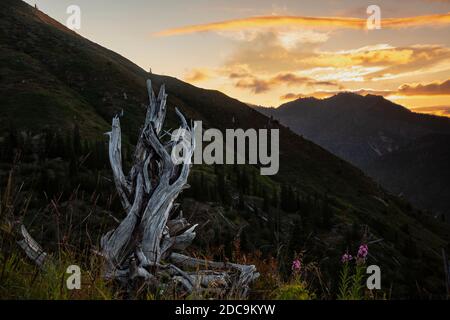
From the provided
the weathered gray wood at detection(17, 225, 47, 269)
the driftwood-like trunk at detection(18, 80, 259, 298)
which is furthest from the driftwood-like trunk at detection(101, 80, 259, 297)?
the weathered gray wood at detection(17, 225, 47, 269)

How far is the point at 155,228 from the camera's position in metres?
6.34

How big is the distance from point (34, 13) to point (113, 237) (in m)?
115

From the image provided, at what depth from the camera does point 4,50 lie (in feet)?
249

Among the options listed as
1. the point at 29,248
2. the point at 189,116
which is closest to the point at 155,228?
the point at 29,248

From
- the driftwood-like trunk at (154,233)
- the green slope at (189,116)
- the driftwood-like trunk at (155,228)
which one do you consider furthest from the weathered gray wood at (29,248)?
the green slope at (189,116)

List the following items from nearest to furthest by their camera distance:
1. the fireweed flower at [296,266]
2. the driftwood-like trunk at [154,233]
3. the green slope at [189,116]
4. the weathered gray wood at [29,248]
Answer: the fireweed flower at [296,266] < the driftwood-like trunk at [154,233] < the weathered gray wood at [29,248] < the green slope at [189,116]

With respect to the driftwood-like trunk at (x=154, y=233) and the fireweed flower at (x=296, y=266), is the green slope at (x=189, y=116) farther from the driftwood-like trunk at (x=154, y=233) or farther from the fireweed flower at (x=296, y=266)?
the fireweed flower at (x=296, y=266)

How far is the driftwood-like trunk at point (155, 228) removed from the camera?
216 inches

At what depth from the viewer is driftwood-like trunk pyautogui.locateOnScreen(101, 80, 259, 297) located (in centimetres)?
549

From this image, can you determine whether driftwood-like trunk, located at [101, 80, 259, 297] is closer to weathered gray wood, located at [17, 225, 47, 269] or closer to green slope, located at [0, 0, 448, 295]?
weathered gray wood, located at [17, 225, 47, 269]

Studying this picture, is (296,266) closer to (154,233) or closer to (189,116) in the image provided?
(154,233)

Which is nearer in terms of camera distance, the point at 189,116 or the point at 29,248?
the point at 29,248

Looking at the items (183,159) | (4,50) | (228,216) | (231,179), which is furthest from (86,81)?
(183,159)
